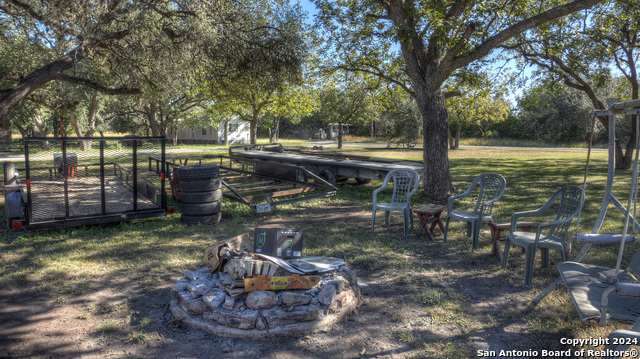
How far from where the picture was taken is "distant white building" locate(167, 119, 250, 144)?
140 ft

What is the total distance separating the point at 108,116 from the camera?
44.6 meters

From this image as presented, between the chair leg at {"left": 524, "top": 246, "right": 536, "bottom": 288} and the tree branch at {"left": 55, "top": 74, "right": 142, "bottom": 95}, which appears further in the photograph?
the tree branch at {"left": 55, "top": 74, "right": 142, "bottom": 95}

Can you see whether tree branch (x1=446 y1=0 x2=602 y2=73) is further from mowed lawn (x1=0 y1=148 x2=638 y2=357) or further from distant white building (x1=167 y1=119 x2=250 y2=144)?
distant white building (x1=167 y1=119 x2=250 y2=144)

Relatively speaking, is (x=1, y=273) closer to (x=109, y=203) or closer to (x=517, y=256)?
(x=109, y=203)

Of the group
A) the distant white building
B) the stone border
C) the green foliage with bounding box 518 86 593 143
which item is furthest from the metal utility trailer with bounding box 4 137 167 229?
the green foliage with bounding box 518 86 593 143

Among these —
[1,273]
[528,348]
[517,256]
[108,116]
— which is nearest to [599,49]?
[517,256]

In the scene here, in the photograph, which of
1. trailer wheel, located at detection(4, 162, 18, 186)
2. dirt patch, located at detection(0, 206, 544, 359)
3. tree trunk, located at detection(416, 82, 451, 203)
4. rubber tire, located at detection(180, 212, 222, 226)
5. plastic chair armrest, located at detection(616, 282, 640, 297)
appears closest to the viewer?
plastic chair armrest, located at detection(616, 282, 640, 297)

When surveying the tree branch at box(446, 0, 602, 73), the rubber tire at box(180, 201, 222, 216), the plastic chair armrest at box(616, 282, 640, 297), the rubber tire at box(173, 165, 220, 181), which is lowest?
the rubber tire at box(180, 201, 222, 216)

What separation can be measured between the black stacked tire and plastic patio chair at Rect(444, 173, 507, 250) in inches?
165

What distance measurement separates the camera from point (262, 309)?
3871 millimetres

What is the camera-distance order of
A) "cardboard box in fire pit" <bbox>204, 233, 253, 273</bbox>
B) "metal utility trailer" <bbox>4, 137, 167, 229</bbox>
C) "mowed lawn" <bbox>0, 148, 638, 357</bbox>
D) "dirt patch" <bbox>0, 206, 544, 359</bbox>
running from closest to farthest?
"dirt patch" <bbox>0, 206, 544, 359</bbox> < "mowed lawn" <bbox>0, 148, 638, 357</bbox> < "cardboard box in fire pit" <bbox>204, 233, 253, 273</bbox> < "metal utility trailer" <bbox>4, 137, 167, 229</bbox>

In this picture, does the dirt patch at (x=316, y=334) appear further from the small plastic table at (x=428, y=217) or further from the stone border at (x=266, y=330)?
the small plastic table at (x=428, y=217)

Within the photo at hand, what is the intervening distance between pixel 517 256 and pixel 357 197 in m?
5.46

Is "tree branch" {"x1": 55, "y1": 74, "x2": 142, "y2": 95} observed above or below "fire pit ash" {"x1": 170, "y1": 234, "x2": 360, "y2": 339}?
above
